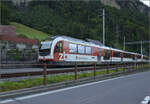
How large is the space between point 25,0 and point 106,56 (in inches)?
4087

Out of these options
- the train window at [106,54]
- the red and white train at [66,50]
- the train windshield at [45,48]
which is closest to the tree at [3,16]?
the train window at [106,54]

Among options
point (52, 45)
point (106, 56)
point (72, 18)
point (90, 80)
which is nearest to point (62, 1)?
point (72, 18)

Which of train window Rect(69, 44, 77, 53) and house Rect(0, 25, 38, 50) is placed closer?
train window Rect(69, 44, 77, 53)

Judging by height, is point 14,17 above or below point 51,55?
above

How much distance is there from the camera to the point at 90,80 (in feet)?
42.9

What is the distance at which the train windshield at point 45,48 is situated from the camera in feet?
74.3

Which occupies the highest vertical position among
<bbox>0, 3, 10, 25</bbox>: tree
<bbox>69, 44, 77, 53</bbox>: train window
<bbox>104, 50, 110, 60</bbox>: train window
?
<bbox>0, 3, 10, 25</bbox>: tree

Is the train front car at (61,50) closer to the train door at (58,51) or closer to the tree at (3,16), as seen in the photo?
the train door at (58,51)

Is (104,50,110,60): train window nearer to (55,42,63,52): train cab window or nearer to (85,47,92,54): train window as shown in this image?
(85,47,92,54): train window

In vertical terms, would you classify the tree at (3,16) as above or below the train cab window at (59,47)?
above

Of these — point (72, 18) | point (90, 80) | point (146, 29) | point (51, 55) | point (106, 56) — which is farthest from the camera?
point (72, 18)

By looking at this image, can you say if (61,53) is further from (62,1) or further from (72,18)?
(62,1)

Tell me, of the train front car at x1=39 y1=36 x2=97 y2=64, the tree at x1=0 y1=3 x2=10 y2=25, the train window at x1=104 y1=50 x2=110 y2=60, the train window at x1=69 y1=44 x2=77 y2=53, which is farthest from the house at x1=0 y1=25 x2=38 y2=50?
the tree at x1=0 y1=3 x2=10 y2=25

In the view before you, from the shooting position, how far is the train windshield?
2266 centimetres
